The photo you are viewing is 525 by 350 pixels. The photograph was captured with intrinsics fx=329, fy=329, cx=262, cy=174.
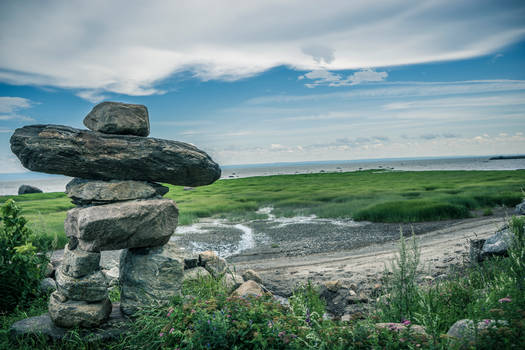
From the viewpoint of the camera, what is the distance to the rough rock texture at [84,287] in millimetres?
7469

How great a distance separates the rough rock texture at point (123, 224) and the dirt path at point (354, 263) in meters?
4.82

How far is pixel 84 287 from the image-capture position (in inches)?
295

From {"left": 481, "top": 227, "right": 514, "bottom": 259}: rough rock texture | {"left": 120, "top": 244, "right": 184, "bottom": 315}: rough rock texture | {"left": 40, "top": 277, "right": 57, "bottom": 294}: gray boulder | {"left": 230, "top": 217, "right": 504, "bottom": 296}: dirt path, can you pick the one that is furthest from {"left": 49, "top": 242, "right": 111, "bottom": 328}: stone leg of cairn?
{"left": 481, "top": 227, "right": 514, "bottom": 259}: rough rock texture

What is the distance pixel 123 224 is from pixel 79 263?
1292mm

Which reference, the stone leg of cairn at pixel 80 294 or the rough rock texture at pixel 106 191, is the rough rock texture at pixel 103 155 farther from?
the stone leg of cairn at pixel 80 294

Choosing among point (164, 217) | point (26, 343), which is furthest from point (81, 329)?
point (164, 217)

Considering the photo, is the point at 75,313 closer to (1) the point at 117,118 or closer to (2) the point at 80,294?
(2) the point at 80,294

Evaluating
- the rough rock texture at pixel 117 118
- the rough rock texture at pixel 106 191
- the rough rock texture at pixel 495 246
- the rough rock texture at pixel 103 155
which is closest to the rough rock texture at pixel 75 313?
the rough rock texture at pixel 106 191

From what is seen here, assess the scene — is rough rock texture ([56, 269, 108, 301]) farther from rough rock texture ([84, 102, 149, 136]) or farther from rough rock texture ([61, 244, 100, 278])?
rough rock texture ([84, 102, 149, 136])

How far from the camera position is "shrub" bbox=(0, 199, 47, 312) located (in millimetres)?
8992

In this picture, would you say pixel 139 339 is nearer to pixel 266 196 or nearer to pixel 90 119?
pixel 90 119

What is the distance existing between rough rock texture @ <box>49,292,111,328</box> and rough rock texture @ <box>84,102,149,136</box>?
4109 mm

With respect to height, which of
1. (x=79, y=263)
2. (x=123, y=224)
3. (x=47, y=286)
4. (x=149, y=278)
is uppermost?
(x=123, y=224)

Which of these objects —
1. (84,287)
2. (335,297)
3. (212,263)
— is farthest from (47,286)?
(335,297)
